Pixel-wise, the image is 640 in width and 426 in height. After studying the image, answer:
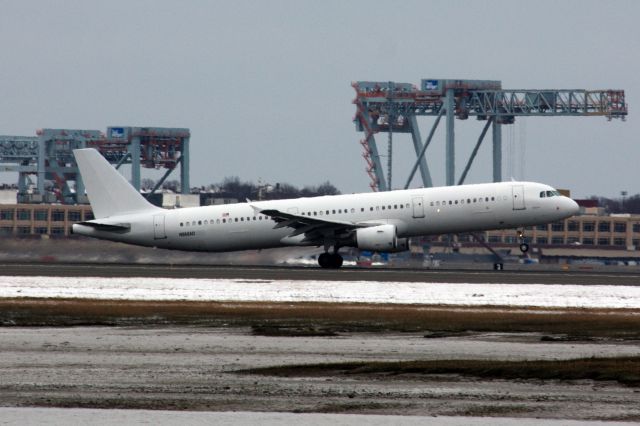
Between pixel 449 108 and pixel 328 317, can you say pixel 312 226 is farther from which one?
pixel 449 108

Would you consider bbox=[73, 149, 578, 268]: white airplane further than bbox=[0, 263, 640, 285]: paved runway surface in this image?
Yes

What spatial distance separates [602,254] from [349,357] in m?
112

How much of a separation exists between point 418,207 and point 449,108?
314ft

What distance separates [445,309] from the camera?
35375 millimetres

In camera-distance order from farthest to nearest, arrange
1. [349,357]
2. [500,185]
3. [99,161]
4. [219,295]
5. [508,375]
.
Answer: [99,161]
[500,185]
[219,295]
[349,357]
[508,375]

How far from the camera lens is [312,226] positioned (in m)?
58.3

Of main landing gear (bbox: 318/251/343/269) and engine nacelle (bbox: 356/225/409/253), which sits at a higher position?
engine nacelle (bbox: 356/225/409/253)

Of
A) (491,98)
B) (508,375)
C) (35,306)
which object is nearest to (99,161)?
(35,306)

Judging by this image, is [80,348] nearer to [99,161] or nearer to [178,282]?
[178,282]

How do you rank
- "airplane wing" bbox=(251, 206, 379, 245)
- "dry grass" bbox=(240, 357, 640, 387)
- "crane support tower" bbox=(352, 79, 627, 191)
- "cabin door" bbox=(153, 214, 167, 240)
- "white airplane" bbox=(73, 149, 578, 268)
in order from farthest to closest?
"crane support tower" bbox=(352, 79, 627, 191) → "cabin door" bbox=(153, 214, 167, 240) → "white airplane" bbox=(73, 149, 578, 268) → "airplane wing" bbox=(251, 206, 379, 245) → "dry grass" bbox=(240, 357, 640, 387)

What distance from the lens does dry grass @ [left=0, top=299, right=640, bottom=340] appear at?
29516 mm

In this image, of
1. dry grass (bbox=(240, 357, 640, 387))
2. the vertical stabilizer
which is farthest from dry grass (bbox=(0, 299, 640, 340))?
the vertical stabilizer

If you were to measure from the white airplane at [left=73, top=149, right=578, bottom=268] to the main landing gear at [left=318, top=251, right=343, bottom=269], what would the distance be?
1.9 inches

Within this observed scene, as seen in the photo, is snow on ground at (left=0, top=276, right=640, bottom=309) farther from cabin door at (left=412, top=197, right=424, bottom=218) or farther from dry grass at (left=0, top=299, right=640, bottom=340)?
cabin door at (left=412, top=197, right=424, bottom=218)
